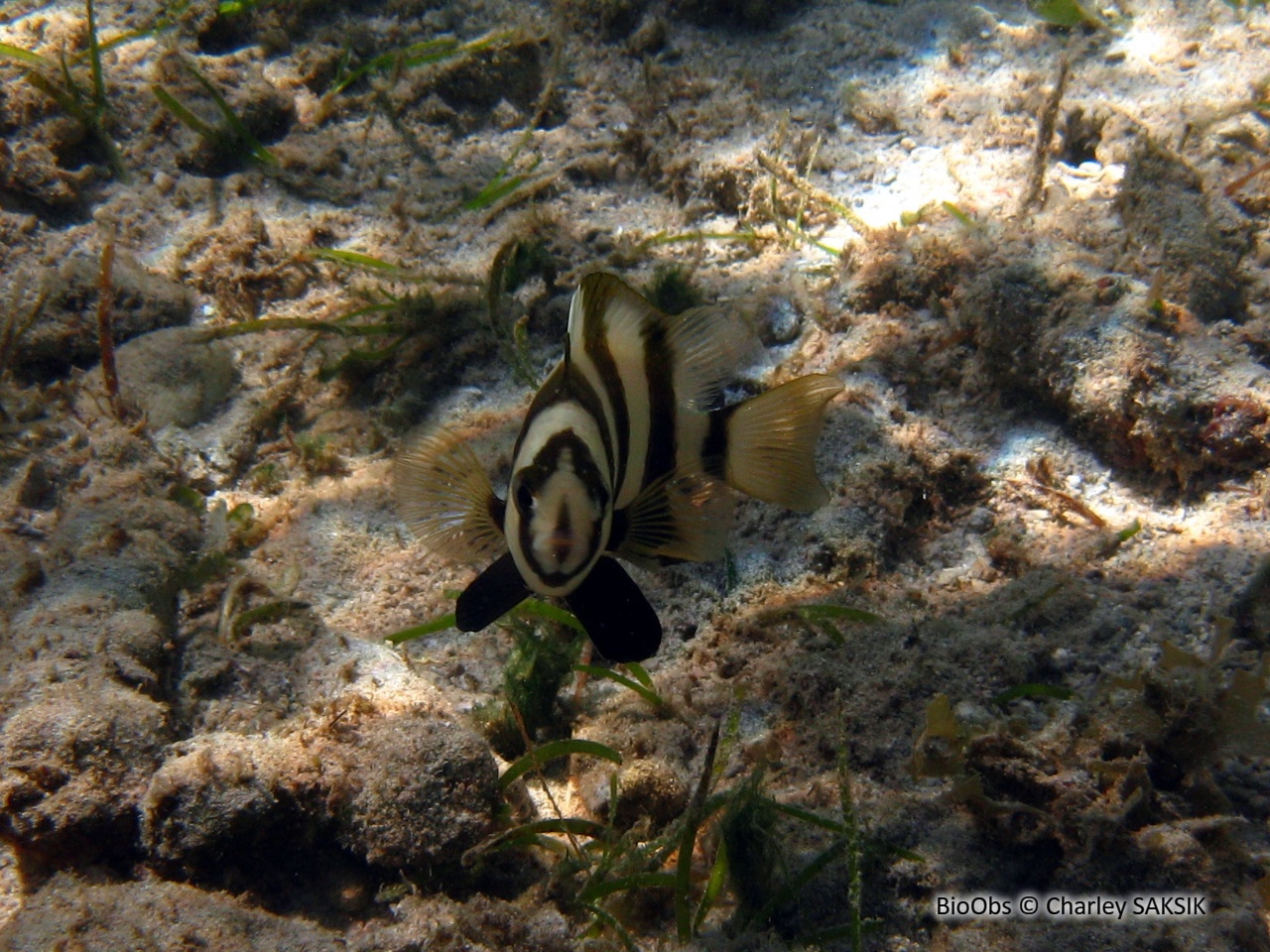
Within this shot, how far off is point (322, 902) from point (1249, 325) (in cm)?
393

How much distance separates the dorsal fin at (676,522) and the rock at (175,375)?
2.68m

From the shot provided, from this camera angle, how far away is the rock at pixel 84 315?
3.64 meters

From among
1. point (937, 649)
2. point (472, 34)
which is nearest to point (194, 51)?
point (472, 34)

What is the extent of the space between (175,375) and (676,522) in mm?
2951

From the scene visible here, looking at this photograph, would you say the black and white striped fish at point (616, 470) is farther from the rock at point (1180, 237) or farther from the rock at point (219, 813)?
the rock at point (1180, 237)

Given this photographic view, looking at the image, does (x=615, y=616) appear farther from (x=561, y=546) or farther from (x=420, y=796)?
(x=420, y=796)

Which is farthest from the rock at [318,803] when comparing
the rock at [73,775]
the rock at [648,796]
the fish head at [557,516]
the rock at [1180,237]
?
the rock at [1180,237]

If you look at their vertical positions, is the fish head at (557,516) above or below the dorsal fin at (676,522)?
above

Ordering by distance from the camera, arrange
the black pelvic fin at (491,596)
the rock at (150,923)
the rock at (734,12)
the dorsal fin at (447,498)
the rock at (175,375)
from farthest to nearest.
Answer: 1. the rock at (734,12)
2. the rock at (175,375)
3. the dorsal fin at (447,498)
4. the black pelvic fin at (491,596)
5. the rock at (150,923)

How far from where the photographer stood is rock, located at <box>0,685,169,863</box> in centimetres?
188

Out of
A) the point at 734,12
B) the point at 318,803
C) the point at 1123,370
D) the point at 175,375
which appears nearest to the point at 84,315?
the point at 175,375

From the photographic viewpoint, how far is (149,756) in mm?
2053

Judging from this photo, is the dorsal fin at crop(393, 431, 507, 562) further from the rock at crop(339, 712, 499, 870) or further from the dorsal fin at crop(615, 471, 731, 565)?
the rock at crop(339, 712, 499, 870)

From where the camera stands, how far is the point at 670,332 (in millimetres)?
2094
